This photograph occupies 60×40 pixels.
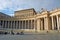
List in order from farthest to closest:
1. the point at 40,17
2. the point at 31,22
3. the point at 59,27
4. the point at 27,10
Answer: the point at 27,10
the point at 31,22
the point at 40,17
the point at 59,27

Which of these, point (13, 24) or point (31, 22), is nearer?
point (31, 22)

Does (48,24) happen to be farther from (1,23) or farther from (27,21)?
(1,23)

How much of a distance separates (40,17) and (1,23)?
4496 centimetres

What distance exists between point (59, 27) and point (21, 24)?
52042 mm

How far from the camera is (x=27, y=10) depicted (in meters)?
162

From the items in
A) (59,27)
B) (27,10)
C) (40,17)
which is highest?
(27,10)

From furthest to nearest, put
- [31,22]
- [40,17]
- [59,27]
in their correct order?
1. [31,22]
2. [40,17]
3. [59,27]

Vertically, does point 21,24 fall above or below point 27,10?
below

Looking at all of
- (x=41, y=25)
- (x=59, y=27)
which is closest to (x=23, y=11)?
(x=41, y=25)

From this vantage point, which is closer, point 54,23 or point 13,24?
point 54,23

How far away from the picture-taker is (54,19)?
93938 millimetres

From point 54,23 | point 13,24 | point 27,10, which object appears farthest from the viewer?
point 27,10

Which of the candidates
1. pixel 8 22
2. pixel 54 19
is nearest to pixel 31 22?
pixel 8 22

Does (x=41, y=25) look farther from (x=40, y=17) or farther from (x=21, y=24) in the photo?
(x=21, y=24)
